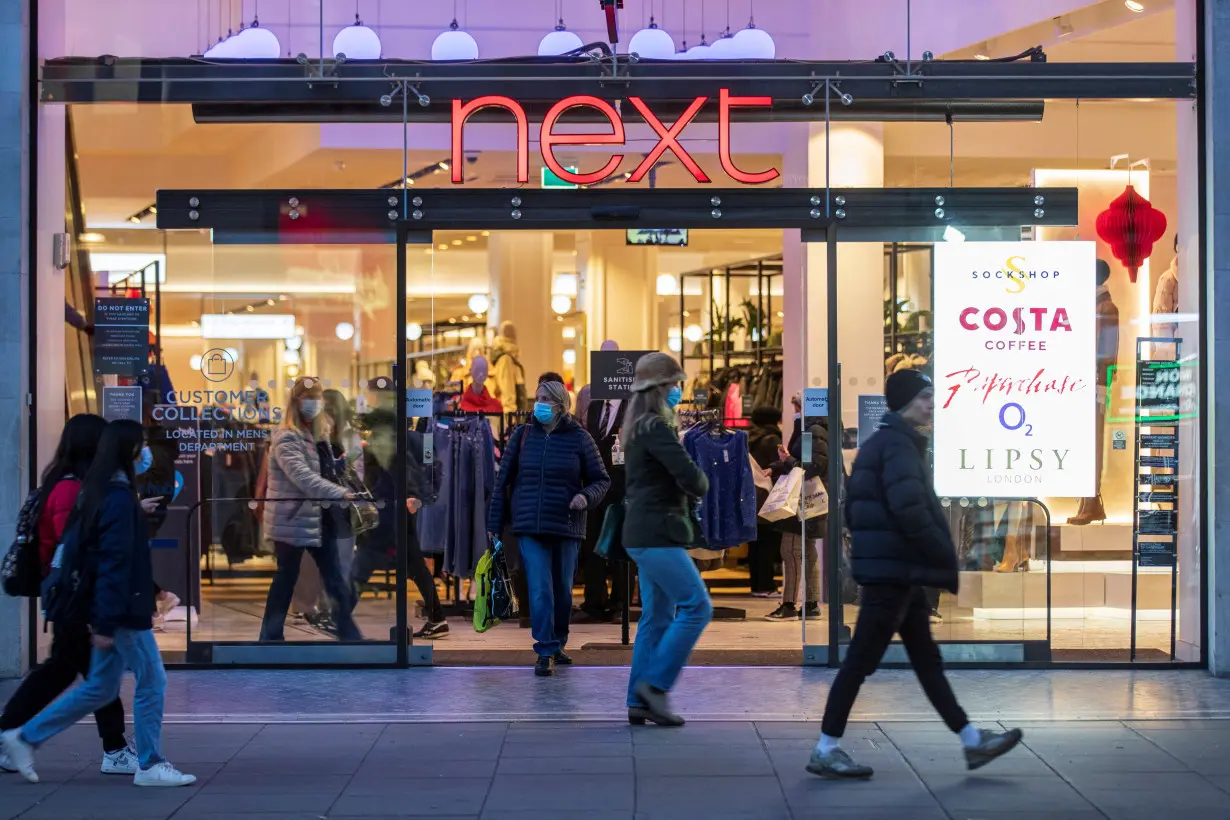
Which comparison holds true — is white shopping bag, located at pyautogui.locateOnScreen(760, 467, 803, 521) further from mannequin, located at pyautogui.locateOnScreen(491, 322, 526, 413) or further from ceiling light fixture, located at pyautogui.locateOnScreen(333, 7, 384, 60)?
ceiling light fixture, located at pyautogui.locateOnScreen(333, 7, 384, 60)

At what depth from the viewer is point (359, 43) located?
30.9ft

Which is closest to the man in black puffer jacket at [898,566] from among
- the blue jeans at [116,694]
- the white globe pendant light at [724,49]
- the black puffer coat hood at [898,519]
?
the black puffer coat hood at [898,519]

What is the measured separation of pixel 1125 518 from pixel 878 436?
3.45 m

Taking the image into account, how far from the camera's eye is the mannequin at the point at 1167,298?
9375 millimetres

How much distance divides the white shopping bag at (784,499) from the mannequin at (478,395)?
7.33 feet

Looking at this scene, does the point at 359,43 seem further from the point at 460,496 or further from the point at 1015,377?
the point at 1015,377

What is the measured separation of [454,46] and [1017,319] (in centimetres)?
379

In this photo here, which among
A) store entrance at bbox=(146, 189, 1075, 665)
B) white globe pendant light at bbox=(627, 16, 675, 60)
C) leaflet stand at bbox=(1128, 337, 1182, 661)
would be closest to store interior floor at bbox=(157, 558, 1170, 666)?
store entrance at bbox=(146, 189, 1075, 665)

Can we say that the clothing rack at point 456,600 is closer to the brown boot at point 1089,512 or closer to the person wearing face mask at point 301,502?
the person wearing face mask at point 301,502

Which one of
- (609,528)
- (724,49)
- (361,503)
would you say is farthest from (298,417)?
(724,49)

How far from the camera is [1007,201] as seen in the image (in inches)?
368

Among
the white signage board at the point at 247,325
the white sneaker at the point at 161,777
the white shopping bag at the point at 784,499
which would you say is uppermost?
the white signage board at the point at 247,325

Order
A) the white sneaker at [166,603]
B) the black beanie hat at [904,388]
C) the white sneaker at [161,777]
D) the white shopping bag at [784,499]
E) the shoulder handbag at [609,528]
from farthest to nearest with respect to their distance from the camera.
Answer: the white shopping bag at [784,499] < the white sneaker at [166,603] < the shoulder handbag at [609,528] < the black beanie hat at [904,388] < the white sneaker at [161,777]

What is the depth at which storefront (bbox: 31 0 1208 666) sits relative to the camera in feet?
30.4
